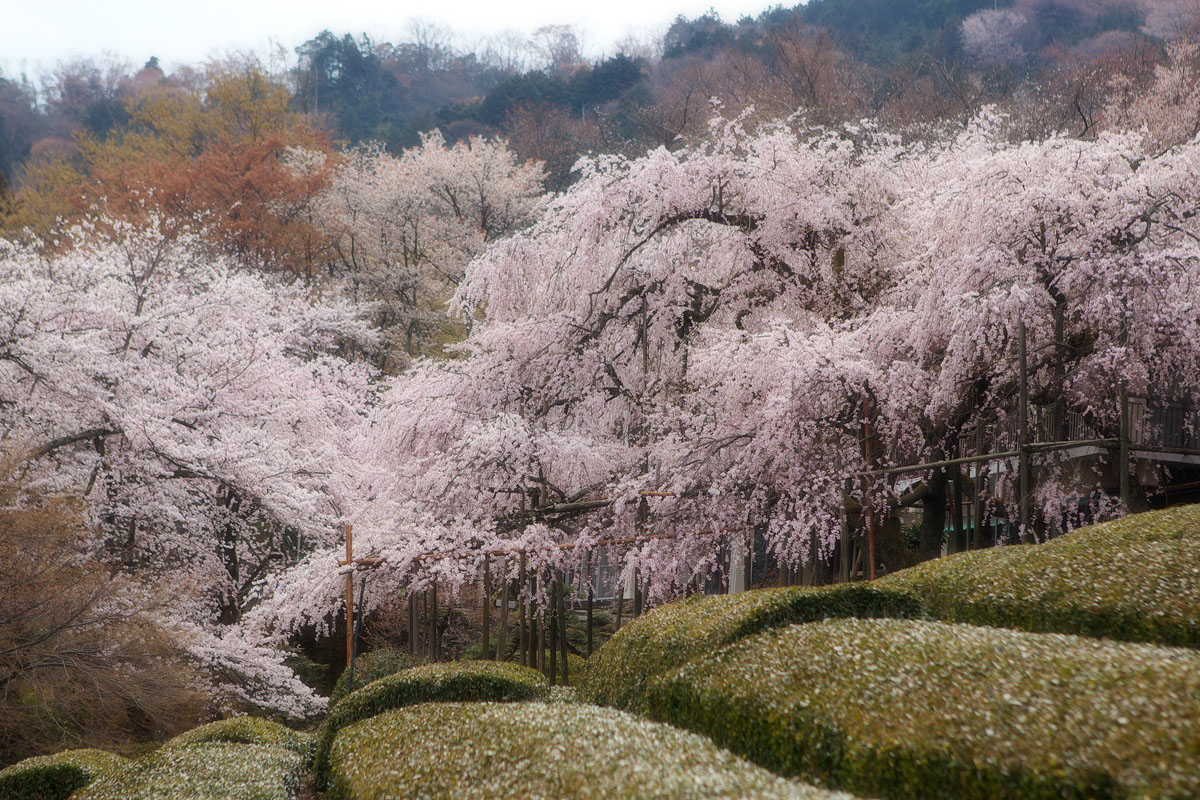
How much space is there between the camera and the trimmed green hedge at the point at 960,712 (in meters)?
3.44

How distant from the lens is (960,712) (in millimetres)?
4031

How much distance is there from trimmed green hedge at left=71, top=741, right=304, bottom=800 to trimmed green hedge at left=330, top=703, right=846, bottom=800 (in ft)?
3.47

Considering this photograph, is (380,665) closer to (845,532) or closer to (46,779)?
(46,779)

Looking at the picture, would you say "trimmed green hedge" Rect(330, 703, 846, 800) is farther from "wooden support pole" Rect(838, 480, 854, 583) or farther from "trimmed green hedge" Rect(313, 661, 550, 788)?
"wooden support pole" Rect(838, 480, 854, 583)

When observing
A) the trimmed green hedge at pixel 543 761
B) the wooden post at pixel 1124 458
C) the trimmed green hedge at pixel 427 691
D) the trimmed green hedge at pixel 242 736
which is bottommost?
the trimmed green hedge at pixel 242 736

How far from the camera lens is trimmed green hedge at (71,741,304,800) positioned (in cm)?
695

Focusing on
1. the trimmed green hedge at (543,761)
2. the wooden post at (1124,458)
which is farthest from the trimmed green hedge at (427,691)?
the wooden post at (1124,458)

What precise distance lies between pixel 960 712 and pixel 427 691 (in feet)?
16.9

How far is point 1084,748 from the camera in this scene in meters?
3.50

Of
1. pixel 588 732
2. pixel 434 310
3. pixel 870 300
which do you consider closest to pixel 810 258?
pixel 870 300

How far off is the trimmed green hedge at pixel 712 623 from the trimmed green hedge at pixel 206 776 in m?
A: 2.82

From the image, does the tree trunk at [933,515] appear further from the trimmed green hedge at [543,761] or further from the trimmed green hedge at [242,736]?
the trimmed green hedge at [242,736]

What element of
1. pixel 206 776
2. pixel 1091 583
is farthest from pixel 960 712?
→ pixel 206 776

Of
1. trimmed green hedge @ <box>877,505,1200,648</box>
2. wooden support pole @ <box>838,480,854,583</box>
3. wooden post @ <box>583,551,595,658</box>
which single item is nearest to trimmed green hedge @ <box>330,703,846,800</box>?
trimmed green hedge @ <box>877,505,1200,648</box>
